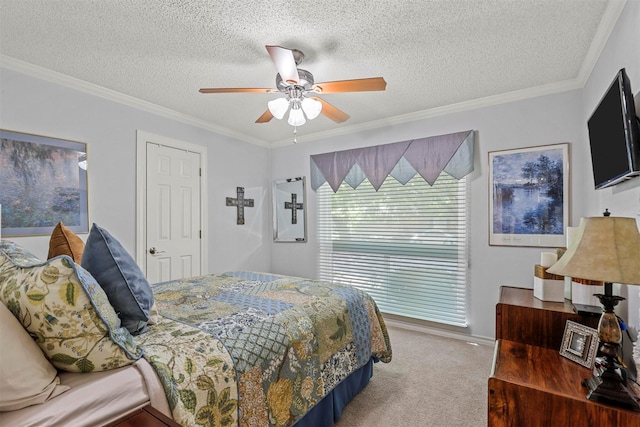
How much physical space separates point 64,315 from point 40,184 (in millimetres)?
2175

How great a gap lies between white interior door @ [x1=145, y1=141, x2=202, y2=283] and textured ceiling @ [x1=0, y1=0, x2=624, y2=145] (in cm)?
71

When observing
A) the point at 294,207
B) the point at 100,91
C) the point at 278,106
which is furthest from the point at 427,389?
the point at 100,91

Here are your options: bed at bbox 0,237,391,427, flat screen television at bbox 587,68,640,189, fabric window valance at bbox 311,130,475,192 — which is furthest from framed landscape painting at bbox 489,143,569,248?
bed at bbox 0,237,391,427

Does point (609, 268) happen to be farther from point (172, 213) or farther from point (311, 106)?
point (172, 213)

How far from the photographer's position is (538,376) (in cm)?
132

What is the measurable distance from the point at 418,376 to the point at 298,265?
2380mm

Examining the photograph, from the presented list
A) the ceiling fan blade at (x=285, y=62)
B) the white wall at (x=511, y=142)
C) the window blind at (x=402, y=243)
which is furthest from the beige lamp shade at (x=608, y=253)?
the window blind at (x=402, y=243)

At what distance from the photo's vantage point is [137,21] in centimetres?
194

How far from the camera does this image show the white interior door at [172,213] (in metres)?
3.32

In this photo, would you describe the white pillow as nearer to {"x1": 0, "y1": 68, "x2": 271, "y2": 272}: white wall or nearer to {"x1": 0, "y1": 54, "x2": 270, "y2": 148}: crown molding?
{"x1": 0, "y1": 68, "x2": 271, "y2": 272}: white wall

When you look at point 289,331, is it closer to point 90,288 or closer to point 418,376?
point 90,288

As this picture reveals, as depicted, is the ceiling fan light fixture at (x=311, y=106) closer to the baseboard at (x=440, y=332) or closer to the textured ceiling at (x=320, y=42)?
the textured ceiling at (x=320, y=42)

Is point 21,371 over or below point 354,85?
below

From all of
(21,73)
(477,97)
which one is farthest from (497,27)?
(21,73)
